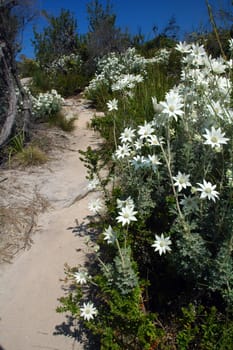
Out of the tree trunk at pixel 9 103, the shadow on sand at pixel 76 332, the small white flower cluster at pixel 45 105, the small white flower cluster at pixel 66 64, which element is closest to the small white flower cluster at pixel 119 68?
the small white flower cluster at pixel 45 105

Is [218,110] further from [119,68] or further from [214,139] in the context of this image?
[119,68]

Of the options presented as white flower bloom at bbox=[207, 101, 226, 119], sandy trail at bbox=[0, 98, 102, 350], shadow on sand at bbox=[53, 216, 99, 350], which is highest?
white flower bloom at bbox=[207, 101, 226, 119]

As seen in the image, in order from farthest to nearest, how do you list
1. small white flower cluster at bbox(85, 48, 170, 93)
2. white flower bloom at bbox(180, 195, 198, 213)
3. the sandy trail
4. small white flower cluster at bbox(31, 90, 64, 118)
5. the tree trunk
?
1. small white flower cluster at bbox(85, 48, 170, 93)
2. small white flower cluster at bbox(31, 90, 64, 118)
3. the tree trunk
4. the sandy trail
5. white flower bloom at bbox(180, 195, 198, 213)

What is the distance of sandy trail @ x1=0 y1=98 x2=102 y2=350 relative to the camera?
2012 mm

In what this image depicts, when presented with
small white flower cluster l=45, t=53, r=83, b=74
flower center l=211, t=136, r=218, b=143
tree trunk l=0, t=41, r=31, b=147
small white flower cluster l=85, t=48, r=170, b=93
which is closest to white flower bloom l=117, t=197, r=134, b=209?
flower center l=211, t=136, r=218, b=143

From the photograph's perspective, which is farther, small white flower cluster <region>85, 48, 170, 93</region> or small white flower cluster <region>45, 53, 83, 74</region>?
small white flower cluster <region>45, 53, 83, 74</region>

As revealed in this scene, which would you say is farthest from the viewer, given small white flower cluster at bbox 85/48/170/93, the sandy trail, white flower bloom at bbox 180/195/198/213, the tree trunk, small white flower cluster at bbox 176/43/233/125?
small white flower cluster at bbox 85/48/170/93

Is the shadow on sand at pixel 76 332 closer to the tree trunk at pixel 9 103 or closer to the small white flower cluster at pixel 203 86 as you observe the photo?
the small white flower cluster at pixel 203 86

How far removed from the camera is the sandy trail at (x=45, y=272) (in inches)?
79.2

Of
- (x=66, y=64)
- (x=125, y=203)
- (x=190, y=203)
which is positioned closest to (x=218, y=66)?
(x=190, y=203)

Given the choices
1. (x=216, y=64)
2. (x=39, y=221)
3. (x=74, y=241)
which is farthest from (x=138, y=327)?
(x=39, y=221)

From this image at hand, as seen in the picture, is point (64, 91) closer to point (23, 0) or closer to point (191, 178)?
point (23, 0)

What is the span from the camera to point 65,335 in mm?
1987

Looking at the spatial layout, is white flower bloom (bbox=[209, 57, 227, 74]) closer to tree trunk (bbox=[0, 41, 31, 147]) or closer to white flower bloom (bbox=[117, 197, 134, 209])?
white flower bloom (bbox=[117, 197, 134, 209])
